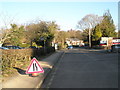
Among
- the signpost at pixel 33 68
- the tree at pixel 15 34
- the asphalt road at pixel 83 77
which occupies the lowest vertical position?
the asphalt road at pixel 83 77

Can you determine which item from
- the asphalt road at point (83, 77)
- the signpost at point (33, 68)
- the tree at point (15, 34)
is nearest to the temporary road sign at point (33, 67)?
the signpost at point (33, 68)

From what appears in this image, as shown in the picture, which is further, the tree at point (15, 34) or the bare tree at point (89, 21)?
the bare tree at point (89, 21)

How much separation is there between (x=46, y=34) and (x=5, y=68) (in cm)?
2654

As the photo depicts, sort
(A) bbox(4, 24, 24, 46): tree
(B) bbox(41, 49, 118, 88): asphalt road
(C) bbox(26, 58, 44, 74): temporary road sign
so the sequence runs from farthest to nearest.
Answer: (A) bbox(4, 24, 24, 46): tree → (C) bbox(26, 58, 44, 74): temporary road sign → (B) bbox(41, 49, 118, 88): asphalt road

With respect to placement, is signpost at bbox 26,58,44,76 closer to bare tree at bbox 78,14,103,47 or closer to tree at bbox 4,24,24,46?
tree at bbox 4,24,24,46

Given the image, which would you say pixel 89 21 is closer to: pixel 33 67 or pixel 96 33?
pixel 96 33

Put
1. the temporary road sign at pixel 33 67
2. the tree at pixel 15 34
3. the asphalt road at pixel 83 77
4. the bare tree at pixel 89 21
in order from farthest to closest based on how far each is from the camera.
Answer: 1. the bare tree at pixel 89 21
2. the tree at pixel 15 34
3. the temporary road sign at pixel 33 67
4. the asphalt road at pixel 83 77

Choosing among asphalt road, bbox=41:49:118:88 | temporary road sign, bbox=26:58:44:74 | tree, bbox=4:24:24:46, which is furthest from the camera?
tree, bbox=4:24:24:46

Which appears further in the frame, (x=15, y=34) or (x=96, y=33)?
(x=96, y=33)

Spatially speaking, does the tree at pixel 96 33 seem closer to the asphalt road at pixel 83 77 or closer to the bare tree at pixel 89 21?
the bare tree at pixel 89 21

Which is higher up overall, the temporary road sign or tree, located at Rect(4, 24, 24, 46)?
tree, located at Rect(4, 24, 24, 46)

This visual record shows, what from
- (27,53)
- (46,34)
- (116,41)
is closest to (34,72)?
(27,53)

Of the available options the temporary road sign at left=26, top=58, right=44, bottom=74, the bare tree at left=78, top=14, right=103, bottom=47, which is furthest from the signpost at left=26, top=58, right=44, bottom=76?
the bare tree at left=78, top=14, right=103, bottom=47

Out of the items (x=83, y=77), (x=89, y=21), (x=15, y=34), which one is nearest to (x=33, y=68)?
(x=83, y=77)
